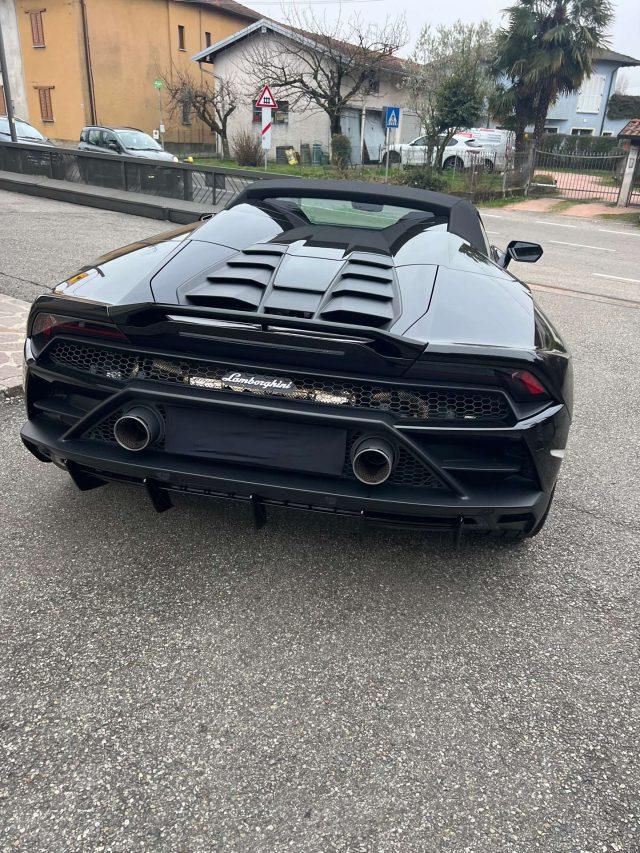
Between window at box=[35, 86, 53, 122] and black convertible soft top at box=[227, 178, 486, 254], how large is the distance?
114 ft

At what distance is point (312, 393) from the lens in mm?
2109

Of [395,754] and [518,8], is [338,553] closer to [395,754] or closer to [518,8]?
[395,754]

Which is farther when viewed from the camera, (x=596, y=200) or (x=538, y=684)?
(x=596, y=200)

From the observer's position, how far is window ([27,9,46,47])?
30.9 m

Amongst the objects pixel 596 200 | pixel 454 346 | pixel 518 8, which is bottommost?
pixel 596 200

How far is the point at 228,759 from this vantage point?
5.62ft

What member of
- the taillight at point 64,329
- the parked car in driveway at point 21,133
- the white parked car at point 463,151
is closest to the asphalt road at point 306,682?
the taillight at point 64,329

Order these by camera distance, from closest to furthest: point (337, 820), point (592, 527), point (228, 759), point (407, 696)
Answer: point (337, 820)
point (228, 759)
point (407, 696)
point (592, 527)

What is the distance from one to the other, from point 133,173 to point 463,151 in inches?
626

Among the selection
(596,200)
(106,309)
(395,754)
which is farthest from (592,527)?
(596,200)

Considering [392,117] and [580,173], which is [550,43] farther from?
[392,117]

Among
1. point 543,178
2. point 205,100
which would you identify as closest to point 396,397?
point 543,178

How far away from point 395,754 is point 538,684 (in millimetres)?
552

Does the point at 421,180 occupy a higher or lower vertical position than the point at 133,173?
lower
